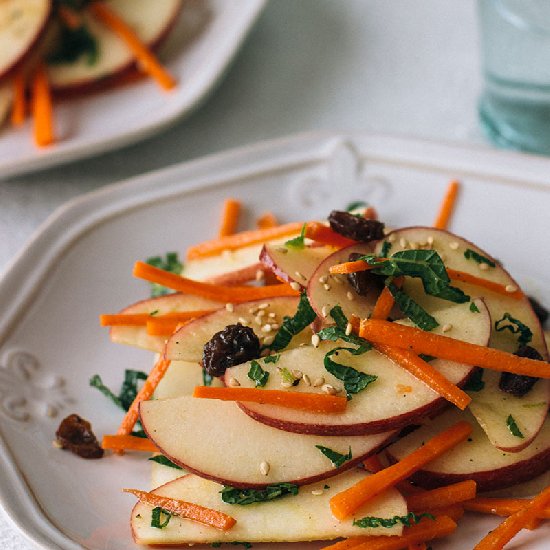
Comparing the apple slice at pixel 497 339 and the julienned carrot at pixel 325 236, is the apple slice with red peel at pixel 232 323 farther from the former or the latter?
the apple slice at pixel 497 339

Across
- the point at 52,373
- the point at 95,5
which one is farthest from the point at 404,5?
the point at 52,373

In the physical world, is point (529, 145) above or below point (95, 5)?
below

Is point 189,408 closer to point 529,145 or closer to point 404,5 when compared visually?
point 529,145

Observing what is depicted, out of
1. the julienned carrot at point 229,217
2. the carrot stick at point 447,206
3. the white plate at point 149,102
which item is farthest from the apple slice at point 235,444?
the white plate at point 149,102

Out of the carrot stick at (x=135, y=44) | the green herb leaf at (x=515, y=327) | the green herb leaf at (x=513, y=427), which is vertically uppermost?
the carrot stick at (x=135, y=44)

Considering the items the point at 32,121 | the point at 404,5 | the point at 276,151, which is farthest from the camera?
the point at 404,5

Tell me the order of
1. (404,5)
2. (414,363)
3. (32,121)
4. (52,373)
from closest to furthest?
(414,363), (52,373), (32,121), (404,5)


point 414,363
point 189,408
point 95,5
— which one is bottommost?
point 189,408

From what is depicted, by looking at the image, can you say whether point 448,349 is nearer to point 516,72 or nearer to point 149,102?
point 516,72
